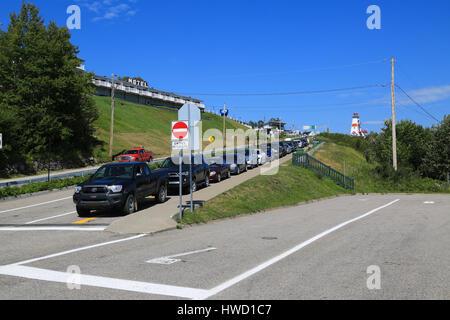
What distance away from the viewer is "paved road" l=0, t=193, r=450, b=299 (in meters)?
5.76

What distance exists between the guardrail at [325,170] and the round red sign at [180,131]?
23744mm

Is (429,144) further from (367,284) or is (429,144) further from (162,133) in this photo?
(367,284)

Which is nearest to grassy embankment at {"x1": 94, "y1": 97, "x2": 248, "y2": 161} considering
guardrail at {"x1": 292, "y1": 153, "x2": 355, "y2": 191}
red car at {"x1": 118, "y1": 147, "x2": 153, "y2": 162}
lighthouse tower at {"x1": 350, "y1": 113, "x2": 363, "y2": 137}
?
red car at {"x1": 118, "y1": 147, "x2": 153, "y2": 162}

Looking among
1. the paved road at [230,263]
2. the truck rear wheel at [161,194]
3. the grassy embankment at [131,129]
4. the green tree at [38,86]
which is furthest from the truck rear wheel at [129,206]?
the green tree at [38,86]

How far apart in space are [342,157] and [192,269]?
47342 mm

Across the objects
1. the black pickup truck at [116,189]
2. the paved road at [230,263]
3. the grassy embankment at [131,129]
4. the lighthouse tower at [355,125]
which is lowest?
the paved road at [230,263]

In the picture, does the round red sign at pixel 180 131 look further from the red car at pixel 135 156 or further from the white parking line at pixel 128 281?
the red car at pixel 135 156

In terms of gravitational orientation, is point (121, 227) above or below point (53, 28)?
below

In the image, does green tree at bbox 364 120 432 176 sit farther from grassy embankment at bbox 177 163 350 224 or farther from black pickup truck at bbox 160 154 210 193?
black pickup truck at bbox 160 154 210 193

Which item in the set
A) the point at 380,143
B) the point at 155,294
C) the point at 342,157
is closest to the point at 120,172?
the point at 155,294

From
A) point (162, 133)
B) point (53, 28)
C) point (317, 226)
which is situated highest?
point (53, 28)

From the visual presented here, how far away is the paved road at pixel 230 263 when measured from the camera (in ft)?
18.9

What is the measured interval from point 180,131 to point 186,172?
7.53 meters

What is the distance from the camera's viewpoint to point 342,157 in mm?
51500
